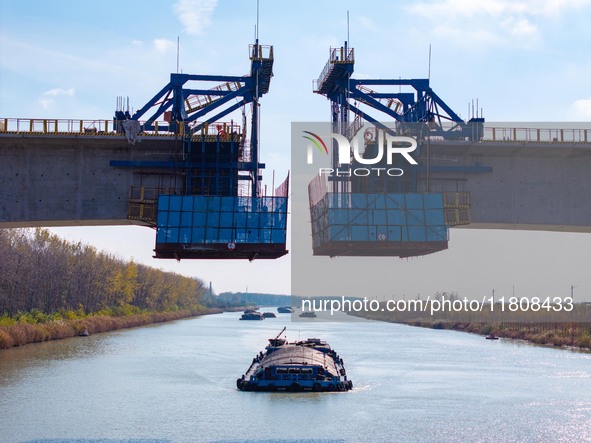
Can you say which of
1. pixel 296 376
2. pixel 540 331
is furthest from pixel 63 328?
pixel 540 331

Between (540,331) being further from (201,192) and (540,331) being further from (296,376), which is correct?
(201,192)

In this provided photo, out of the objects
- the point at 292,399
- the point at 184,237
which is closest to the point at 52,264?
the point at 292,399

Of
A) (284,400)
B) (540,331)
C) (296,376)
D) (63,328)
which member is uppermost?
(540,331)

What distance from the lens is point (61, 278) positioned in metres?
A: 108

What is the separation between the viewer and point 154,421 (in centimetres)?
4059

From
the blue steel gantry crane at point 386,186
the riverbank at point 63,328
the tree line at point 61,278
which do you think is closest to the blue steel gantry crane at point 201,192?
the blue steel gantry crane at point 386,186

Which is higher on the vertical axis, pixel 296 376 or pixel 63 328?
pixel 63 328

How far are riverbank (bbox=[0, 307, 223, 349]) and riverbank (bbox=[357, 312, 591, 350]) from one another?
1947 inches

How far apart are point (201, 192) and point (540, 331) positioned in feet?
241

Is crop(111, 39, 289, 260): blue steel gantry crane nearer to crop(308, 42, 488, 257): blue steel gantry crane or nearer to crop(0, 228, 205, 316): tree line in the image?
crop(308, 42, 488, 257): blue steel gantry crane

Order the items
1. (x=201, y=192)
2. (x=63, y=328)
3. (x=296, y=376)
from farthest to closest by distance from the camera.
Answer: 1. (x=63, y=328)
2. (x=296, y=376)
3. (x=201, y=192)

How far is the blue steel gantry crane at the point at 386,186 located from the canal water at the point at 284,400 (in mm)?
8303

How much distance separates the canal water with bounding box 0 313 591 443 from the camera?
125 ft

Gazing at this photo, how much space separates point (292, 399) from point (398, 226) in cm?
1435
